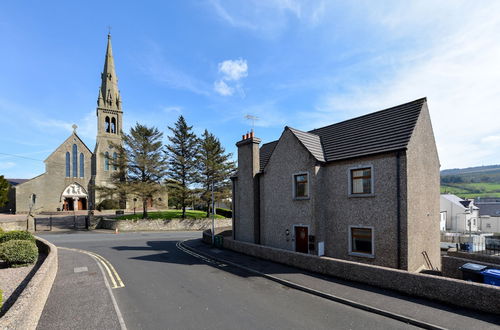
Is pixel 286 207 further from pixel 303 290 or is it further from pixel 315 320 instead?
pixel 315 320

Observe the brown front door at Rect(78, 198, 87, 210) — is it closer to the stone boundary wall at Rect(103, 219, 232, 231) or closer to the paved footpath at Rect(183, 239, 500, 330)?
the stone boundary wall at Rect(103, 219, 232, 231)

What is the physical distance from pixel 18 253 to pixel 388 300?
60.0ft

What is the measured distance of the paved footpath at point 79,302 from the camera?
8203mm

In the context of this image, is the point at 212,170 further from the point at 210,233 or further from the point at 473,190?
the point at 473,190

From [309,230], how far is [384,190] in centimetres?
500

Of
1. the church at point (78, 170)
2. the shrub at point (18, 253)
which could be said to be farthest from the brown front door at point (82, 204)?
the shrub at point (18, 253)

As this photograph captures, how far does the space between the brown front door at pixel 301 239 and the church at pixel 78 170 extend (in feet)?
150

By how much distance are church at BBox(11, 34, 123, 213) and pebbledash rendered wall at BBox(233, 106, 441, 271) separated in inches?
1700

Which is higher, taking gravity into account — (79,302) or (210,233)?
(79,302)

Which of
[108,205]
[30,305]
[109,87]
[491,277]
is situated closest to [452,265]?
[491,277]

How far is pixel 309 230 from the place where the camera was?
52.5ft

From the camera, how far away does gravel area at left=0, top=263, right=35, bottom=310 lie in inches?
407

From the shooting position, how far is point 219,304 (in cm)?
976

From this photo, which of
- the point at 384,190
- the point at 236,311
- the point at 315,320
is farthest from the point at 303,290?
the point at 384,190
